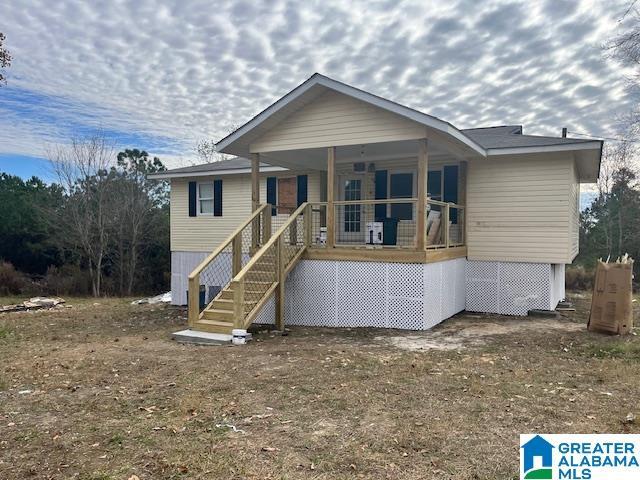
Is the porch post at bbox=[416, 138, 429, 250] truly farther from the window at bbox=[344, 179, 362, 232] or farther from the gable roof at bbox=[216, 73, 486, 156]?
the window at bbox=[344, 179, 362, 232]

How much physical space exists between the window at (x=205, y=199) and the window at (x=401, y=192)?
6306 mm

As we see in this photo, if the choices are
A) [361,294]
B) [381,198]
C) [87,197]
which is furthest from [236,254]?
[87,197]

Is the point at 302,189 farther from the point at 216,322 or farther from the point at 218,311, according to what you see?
the point at 216,322

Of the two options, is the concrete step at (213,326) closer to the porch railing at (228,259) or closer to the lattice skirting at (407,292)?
the porch railing at (228,259)

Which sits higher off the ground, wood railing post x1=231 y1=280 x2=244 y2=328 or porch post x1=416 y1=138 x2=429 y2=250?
porch post x1=416 y1=138 x2=429 y2=250

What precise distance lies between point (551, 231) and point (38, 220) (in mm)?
25755

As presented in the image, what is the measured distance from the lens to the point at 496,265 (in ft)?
37.4

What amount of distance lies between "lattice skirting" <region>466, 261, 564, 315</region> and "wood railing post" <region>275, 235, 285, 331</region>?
16.8 ft

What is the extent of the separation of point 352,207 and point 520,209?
442cm

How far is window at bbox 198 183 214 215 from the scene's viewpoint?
50.4 ft

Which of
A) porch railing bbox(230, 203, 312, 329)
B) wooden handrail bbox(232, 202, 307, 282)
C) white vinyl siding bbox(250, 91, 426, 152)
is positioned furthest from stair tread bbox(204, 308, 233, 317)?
white vinyl siding bbox(250, 91, 426, 152)

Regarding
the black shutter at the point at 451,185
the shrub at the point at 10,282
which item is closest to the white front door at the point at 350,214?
the black shutter at the point at 451,185

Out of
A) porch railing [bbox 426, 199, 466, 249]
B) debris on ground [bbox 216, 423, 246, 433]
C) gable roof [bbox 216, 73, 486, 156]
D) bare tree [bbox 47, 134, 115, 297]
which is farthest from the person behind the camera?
bare tree [bbox 47, 134, 115, 297]

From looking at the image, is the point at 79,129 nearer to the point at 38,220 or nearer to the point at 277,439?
the point at 38,220
